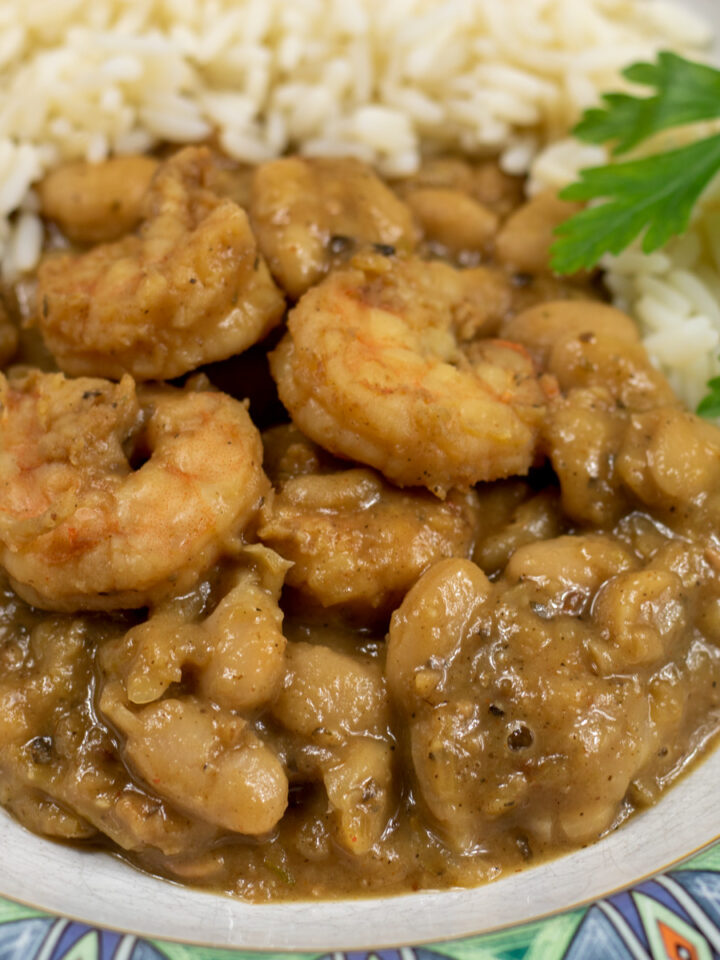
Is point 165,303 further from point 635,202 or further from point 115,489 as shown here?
point 635,202

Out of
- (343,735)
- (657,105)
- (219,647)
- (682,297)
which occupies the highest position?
(657,105)

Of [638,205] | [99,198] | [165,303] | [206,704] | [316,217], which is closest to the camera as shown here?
[206,704]

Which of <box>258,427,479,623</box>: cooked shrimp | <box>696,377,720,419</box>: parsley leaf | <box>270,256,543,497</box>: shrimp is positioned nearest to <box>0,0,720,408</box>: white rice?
<box>696,377,720,419</box>: parsley leaf

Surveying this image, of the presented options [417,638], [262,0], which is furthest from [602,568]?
[262,0]

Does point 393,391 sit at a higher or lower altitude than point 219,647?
higher

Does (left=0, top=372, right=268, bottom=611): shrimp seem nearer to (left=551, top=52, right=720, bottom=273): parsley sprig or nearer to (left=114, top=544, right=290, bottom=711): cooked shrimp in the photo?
(left=114, top=544, right=290, bottom=711): cooked shrimp

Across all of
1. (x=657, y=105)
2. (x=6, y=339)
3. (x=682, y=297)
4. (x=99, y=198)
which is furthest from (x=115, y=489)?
(x=657, y=105)

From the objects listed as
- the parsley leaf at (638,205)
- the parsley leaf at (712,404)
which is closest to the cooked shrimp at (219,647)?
the parsley leaf at (712,404)
